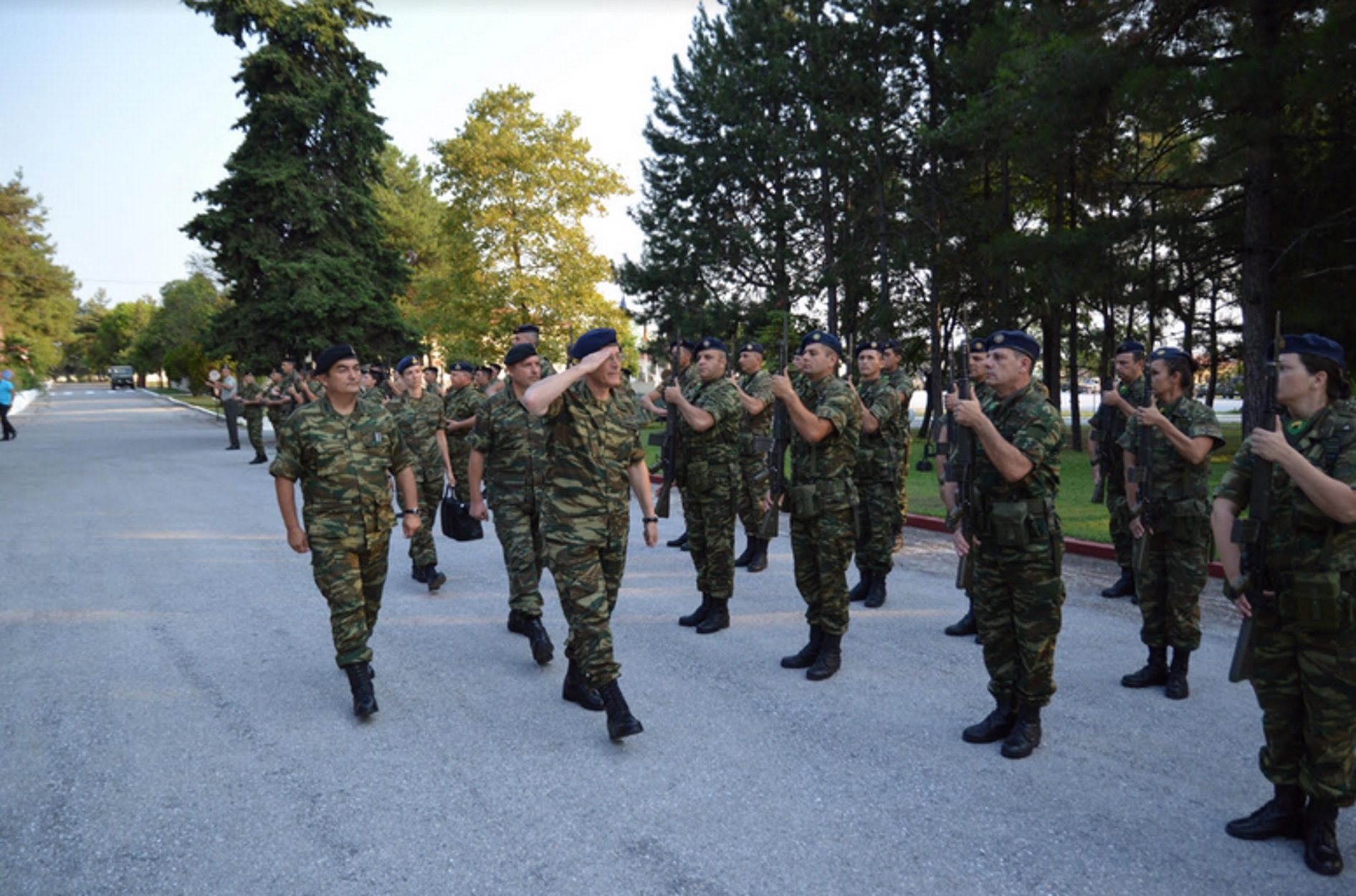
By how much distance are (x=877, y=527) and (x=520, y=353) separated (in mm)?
3291

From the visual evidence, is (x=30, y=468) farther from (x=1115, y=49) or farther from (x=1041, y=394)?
(x=1115, y=49)

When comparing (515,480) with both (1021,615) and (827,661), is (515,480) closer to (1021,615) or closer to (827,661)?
(827,661)

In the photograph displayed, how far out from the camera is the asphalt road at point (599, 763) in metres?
3.20

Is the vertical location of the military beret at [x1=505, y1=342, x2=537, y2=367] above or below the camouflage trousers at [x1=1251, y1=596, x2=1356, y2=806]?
above

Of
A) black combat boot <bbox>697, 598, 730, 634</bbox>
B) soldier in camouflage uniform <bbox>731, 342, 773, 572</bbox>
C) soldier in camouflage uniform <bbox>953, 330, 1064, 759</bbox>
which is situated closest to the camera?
soldier in camouflage uniform <bbox>953, 330, 1064, 759</bbox>

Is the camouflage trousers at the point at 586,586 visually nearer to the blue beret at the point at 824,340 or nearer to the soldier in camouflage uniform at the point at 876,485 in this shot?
the blue beret at the point at 824,340

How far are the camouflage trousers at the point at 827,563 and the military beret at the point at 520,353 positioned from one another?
214cm

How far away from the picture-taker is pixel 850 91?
2162 cm

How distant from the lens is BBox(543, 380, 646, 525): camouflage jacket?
440 cm

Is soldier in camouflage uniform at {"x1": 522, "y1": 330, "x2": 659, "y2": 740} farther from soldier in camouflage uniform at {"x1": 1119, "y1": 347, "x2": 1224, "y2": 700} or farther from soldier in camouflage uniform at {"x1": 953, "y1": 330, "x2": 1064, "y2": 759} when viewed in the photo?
soldier in camouflage uniform at {"x1": 1119, "y1": 347, "x2": 1224, "y2": 700}

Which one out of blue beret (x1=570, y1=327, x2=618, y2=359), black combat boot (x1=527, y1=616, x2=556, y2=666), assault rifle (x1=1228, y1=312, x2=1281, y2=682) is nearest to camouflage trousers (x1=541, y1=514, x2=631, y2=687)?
blue beret (x1=570, y1=327, x2=618, y2=359)

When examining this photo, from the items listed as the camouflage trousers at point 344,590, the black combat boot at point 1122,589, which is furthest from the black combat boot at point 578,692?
the black combat boot at point 1122,589

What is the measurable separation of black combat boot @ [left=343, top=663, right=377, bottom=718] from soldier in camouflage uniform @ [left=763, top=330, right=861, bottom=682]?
251cm

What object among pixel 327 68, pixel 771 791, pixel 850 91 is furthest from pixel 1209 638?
pixel 327 68
